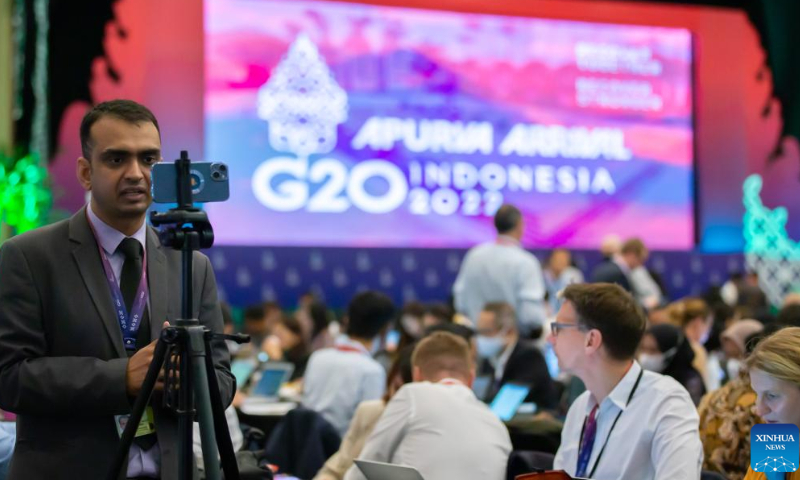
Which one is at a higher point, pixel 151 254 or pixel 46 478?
pixel 151 254

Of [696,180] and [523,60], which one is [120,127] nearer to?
[523,60]

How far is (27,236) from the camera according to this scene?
2.29m

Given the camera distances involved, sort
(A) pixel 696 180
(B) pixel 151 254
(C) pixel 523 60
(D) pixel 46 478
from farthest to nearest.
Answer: (A) pixel 696 180, (C) pixel 523 60, (B) pixel 151 254, (D) pixel 46 478

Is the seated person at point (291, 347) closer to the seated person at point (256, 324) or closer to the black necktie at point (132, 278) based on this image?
the seated person at point (256, 324)

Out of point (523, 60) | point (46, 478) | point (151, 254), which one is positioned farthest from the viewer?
point (523, 60)

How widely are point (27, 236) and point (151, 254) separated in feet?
0.83

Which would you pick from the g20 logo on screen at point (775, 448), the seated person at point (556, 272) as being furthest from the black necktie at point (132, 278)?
the seated person at point (556, 272)

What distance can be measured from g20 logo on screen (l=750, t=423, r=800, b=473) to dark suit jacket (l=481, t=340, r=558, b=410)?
342cm

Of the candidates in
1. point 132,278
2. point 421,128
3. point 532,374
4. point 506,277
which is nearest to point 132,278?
point 132,278

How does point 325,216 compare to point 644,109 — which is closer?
point 325,216

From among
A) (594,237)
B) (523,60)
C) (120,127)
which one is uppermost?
(523,60)

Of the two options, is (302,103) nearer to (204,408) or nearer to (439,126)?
(439,126)

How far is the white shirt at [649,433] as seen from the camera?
270 centimetres

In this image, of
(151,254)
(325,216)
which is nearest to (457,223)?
(325,216)
